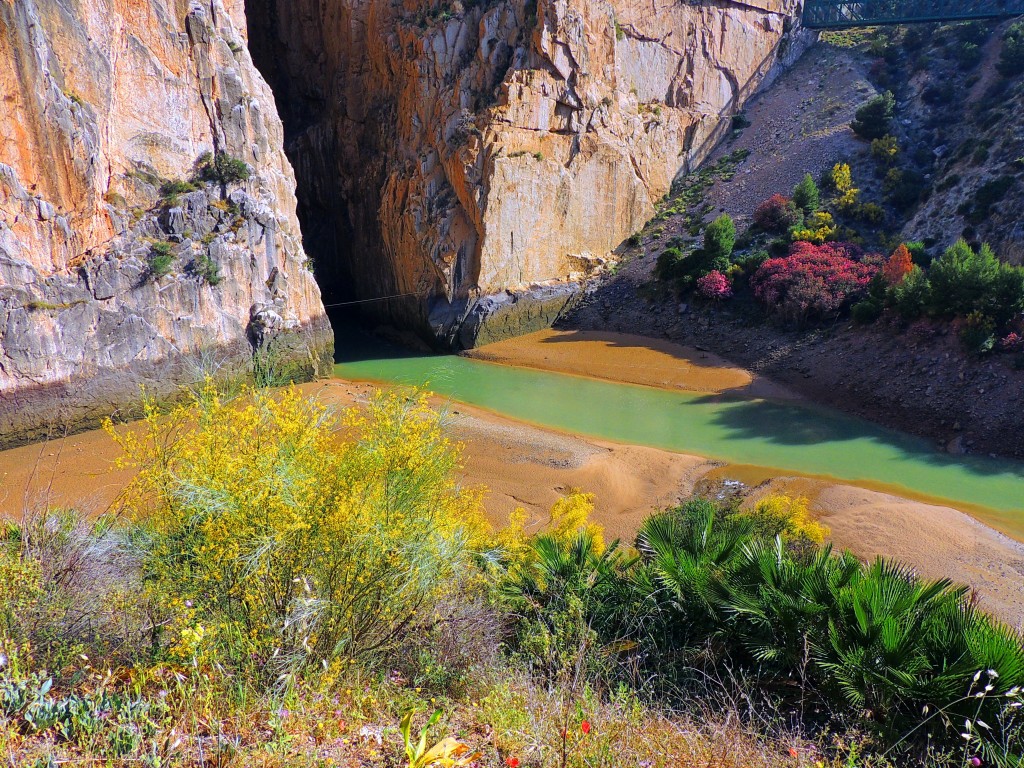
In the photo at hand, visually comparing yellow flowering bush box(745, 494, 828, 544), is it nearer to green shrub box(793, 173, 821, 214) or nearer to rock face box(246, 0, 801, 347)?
rock face box(246, 0, 801, 347)

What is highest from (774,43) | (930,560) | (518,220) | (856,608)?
(774,43)

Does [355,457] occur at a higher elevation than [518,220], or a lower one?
lower

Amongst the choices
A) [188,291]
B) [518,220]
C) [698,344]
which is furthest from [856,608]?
[518,220]

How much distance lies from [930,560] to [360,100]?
85.9ft

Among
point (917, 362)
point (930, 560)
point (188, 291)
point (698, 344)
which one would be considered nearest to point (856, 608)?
point (930, 560)

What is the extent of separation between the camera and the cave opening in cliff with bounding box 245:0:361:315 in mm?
29375

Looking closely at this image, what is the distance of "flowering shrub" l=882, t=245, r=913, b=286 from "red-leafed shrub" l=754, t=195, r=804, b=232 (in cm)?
527

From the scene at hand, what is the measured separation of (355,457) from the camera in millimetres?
5398

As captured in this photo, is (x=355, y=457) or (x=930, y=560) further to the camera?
(x=930, y=560)

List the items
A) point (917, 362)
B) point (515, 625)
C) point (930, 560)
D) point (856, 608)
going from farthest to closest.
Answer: point (917, 362)
point (930, 560)
point (515, 625)
point (856, 608)

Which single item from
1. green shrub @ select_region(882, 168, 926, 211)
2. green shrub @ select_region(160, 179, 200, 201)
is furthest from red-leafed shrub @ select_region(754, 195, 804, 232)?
green shrub @ select_region(160, 179, 200, 201)

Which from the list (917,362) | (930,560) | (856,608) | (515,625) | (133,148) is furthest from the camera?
(917,362)

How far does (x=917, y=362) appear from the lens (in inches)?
782

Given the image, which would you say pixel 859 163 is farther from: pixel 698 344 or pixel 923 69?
pixel 698 344
